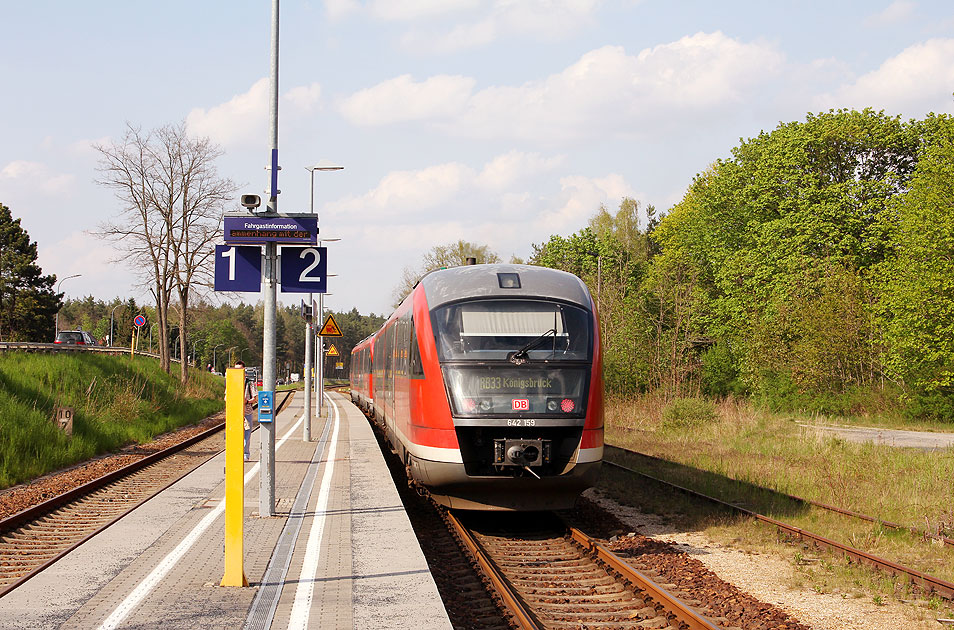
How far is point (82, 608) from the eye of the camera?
6.12 meters

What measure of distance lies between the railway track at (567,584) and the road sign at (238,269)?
4.10 metres

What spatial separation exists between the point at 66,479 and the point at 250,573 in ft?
28.8

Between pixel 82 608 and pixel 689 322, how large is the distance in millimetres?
26785

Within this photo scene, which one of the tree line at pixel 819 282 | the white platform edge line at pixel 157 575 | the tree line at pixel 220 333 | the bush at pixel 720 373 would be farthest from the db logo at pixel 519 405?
the tree line at pixel 220 333

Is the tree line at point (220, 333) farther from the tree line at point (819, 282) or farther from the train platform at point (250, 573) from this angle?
the train platform at point (250, 573)

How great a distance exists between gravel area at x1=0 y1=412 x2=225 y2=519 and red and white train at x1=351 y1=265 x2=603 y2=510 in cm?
578

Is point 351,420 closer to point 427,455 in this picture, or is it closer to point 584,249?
point 427,455

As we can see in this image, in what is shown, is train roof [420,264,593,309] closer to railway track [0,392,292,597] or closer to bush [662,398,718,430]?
railway track [0,392,292,597]

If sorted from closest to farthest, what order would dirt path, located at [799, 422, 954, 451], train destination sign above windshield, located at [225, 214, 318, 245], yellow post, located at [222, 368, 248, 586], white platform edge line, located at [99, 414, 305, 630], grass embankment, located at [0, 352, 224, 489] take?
white platform edge line, located at [99, 414, 305, 630], yellow post, located at [222, 368, 248, 586], train destination sign above windshield, located at [225, 214, 318, 245], grass embankment, located at [0, 352, 224, 489], dirt path, located at [799, 422, 954, 451]

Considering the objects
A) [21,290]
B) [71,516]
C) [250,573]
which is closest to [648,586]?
[250,573]

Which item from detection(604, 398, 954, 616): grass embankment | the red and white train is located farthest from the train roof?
detection(604, 398, 954, 616): grass embankment

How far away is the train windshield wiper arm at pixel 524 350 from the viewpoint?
32.3 feet

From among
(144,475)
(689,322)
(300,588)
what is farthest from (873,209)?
(300,588)

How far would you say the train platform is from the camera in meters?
5.97
